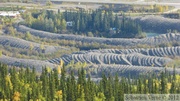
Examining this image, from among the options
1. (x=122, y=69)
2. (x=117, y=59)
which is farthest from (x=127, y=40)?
(x=122, y=69)

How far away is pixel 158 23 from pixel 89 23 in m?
7.03

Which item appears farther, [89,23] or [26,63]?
[89,23]

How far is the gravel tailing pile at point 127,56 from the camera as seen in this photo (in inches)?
2538

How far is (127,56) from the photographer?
65.9 meters

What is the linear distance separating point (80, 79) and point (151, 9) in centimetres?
3904

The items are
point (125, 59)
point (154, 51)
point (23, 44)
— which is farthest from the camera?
point (23, 44)

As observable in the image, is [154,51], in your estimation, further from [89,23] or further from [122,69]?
[89,23]

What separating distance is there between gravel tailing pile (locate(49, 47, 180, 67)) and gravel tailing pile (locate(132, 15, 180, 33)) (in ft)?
33.8

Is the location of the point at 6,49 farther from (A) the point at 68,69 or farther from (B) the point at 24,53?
(A) the point at 68,69

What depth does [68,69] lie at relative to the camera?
61.8 m

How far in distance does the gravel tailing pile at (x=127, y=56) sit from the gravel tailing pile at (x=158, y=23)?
33.8 feet

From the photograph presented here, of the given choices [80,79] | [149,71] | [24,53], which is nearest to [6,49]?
[24,53]

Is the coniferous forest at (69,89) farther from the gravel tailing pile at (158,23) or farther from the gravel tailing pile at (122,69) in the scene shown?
the gravel tailing pile at (158,23)

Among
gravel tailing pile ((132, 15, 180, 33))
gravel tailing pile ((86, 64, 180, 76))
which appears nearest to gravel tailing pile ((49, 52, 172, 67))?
gravel tailing pile ((86, 64, 180, 76))
